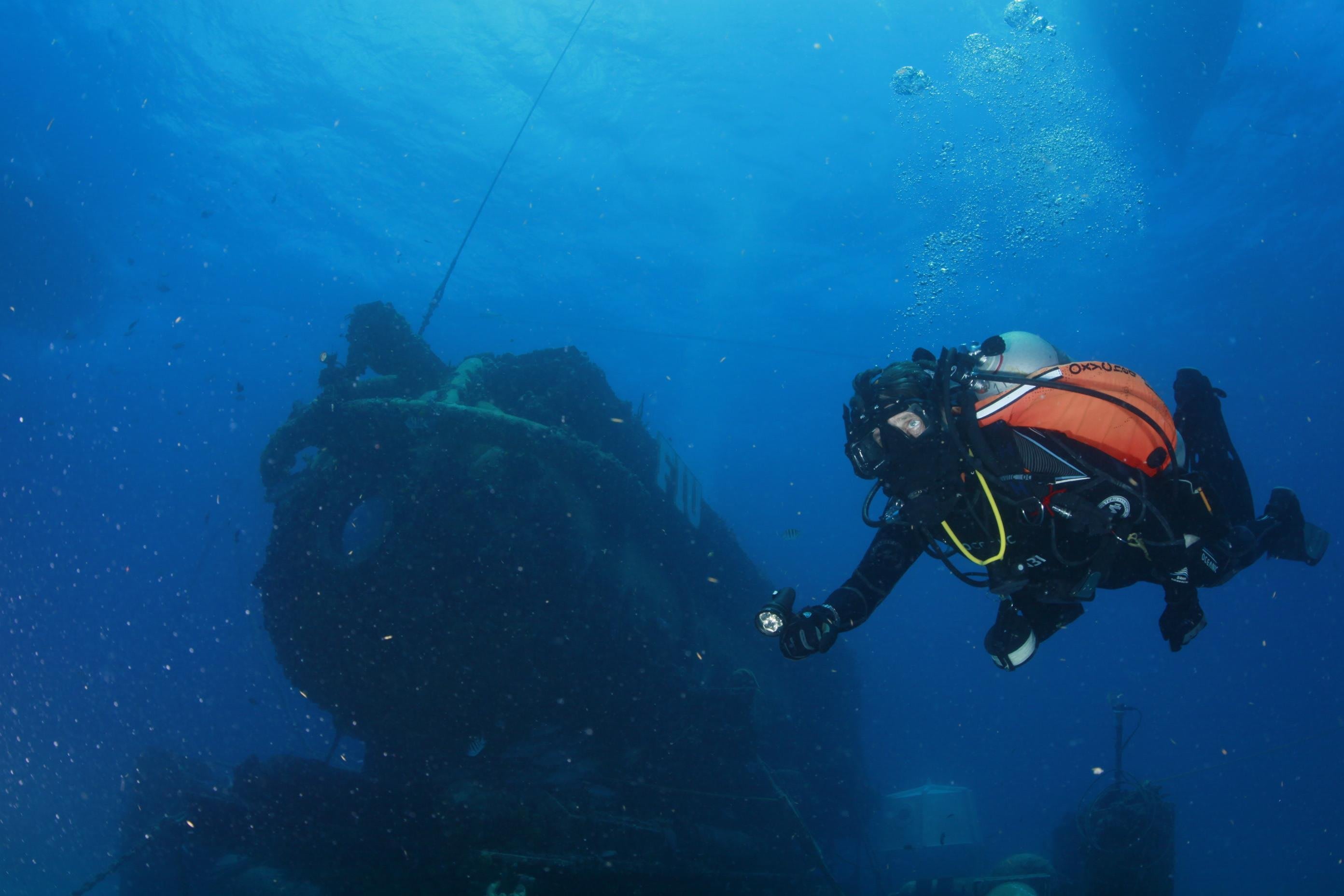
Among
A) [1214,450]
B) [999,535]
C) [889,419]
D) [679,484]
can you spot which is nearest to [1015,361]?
[889,419]

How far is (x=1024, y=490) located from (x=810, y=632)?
1287mm

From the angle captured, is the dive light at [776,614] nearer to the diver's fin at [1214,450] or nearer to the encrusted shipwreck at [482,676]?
the diver's fin at [1214,450]

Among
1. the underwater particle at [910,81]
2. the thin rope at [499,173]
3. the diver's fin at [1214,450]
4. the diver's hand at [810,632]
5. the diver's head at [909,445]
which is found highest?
the underwater particle at [910,81]

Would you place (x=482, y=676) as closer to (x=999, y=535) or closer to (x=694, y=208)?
(x=999, y=535)

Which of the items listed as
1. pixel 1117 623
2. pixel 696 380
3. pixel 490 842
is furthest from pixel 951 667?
pixel 490 842

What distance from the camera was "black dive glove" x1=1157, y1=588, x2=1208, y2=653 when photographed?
3672 mm

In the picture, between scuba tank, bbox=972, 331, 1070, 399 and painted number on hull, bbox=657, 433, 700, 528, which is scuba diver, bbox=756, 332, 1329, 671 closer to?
scuba tank, bbox=972, 331, 1070, 399

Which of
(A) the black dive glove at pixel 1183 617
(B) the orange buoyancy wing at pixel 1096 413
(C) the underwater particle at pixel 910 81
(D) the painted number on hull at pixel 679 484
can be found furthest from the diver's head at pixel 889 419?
(C) the underwater particle at pixel 910 81

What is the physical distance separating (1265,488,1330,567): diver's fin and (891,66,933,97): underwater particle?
20738 millimetres

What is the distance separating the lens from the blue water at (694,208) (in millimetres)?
20141

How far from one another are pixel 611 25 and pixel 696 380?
35290 millimetres

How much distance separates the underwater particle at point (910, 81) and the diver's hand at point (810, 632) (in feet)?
75.3

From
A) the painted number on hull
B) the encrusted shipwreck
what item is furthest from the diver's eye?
the painted number on hull

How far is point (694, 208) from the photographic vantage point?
27.4 meters
